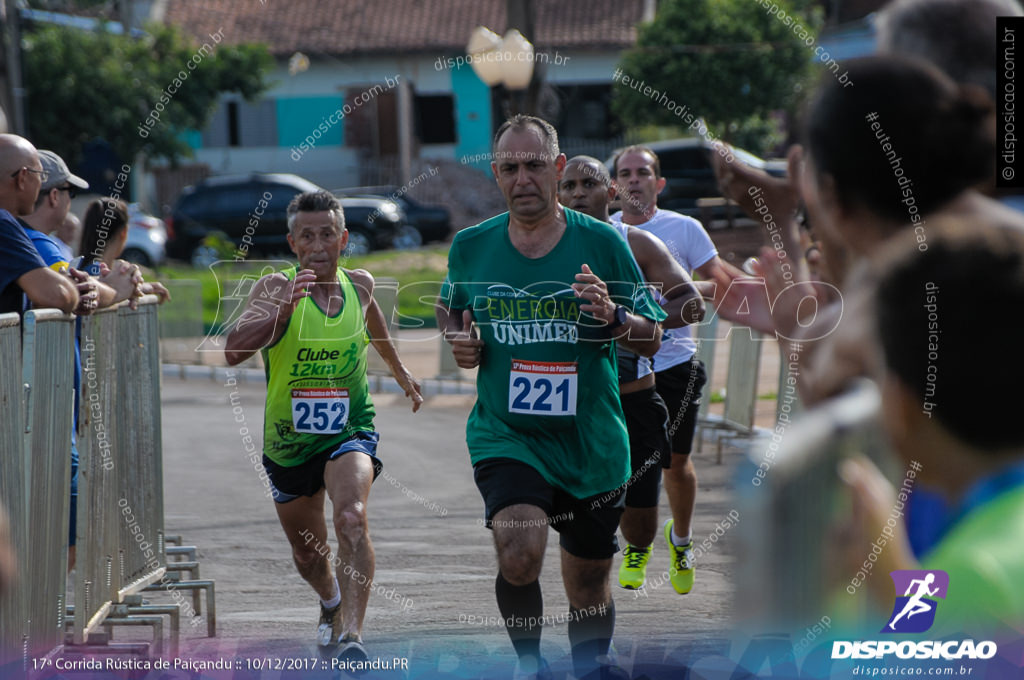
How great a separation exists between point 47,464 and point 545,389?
1.73 meters

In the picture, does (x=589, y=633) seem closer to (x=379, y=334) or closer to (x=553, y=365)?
(x=553, y=365)

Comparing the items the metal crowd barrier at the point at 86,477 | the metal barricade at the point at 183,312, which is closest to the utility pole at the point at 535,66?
the metal barricade at the point at 183,312

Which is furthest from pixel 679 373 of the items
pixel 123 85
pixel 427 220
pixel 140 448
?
pixel 123 85

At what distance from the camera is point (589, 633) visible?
490 centimetres

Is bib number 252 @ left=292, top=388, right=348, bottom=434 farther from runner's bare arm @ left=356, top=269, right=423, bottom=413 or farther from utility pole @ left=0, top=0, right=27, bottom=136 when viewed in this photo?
utility pole @ left=0, top=0, right=27, bottom=136

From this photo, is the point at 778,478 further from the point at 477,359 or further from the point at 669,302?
the point at 669,302

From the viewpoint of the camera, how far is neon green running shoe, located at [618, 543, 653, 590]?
251 inches

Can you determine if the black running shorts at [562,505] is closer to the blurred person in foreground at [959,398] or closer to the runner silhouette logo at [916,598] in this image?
the runner silhouette logo at [916,598]

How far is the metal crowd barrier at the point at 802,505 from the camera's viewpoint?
144 cm

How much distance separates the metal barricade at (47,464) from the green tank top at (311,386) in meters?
0.88

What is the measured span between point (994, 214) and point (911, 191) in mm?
361

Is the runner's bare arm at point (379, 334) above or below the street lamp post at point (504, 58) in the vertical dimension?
below

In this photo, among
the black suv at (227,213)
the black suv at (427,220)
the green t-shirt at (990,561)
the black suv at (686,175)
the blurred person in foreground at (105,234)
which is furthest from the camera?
the black suv at (427,220)

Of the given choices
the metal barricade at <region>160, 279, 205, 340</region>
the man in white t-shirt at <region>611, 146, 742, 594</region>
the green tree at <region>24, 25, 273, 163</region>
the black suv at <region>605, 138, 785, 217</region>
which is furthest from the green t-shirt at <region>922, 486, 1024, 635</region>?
the green tree at <region>24, 25, 273, 163</region>
